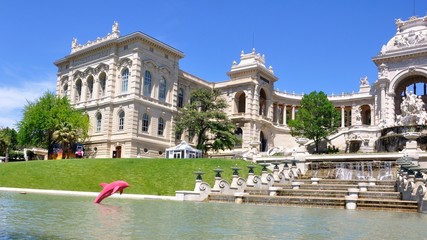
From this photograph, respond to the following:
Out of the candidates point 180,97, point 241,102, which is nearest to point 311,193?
point 180,97

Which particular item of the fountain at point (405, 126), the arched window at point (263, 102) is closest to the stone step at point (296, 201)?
the fountain at point (405, 126)

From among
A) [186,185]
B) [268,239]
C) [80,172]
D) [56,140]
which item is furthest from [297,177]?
[56,140]

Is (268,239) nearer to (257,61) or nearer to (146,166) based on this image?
(146,166)

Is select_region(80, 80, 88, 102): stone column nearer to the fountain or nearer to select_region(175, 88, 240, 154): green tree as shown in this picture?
select_region(175, 88, 240, 154): green tree

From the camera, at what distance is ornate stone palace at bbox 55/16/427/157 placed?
5638cm

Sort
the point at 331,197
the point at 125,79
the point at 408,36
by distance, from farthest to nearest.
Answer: the point at 408,36 → the point at 125,79 → the point at 331,197

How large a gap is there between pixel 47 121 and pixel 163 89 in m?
15.8

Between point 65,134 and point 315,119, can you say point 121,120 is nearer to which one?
point 65,134

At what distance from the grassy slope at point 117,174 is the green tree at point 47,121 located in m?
16.6

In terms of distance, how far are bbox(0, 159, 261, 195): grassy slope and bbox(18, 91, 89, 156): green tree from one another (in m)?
16.6

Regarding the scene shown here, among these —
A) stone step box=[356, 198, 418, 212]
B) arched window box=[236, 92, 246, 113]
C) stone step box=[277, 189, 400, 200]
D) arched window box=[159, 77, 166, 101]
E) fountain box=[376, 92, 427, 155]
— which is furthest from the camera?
arched window box=[236, 92, 246, 113]

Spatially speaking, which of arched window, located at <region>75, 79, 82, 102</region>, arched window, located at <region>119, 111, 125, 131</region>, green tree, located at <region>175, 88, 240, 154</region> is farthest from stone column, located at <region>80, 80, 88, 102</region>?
green tree, located at <region>175, 88, 240, 154</region>

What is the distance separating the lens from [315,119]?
6134 cm

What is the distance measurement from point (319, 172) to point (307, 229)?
27.2 m
